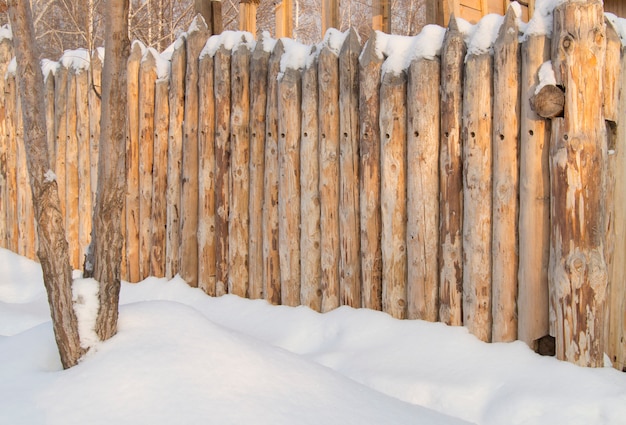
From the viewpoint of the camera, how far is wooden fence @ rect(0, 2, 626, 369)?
3340 millimetres

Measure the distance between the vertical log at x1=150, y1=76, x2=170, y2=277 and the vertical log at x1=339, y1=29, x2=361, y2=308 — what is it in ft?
6.21

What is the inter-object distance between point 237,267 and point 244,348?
6.46 feet

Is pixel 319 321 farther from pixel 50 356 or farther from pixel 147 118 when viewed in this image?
pixel 147 118

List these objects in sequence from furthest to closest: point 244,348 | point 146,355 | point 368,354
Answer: point 368,354 < point 244,348 < point 146,355

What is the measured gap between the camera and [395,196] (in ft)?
12.4

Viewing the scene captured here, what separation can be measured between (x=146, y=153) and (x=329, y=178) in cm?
203

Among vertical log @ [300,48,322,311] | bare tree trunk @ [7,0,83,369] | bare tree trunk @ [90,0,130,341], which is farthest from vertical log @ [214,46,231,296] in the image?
bare tree trunk @ [7,0,83,369]

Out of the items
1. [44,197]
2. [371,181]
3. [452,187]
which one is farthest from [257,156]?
[44,197]

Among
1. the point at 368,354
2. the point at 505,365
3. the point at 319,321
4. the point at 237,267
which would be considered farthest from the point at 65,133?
the point at 505,365

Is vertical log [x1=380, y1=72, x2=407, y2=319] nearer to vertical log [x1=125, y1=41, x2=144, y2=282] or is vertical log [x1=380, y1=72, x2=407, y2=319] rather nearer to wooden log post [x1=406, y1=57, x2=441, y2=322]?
wooden log post [x1=406, y1=57, x2=441, y2=322]

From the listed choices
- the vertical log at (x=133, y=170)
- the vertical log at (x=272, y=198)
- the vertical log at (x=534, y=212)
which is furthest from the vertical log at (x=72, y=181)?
the vertical log at (x=534, y=212)

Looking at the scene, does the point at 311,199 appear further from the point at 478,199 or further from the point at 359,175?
the point at 478,199

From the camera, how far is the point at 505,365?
3.15 m

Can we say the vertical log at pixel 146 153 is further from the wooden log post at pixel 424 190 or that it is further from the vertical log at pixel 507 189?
the vertical log at pixel 507 189
